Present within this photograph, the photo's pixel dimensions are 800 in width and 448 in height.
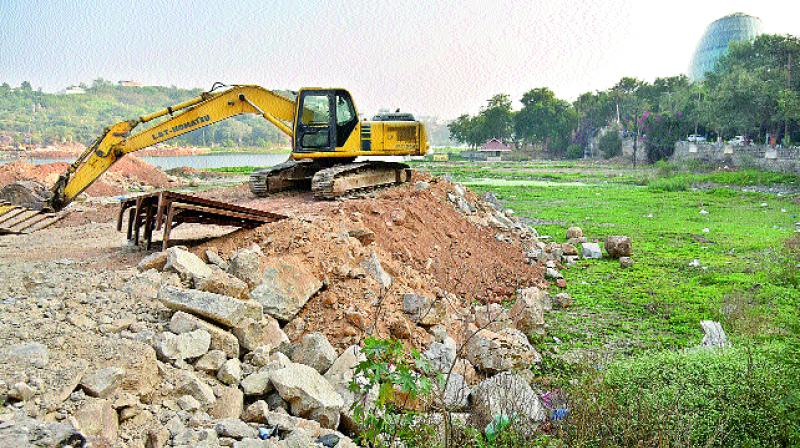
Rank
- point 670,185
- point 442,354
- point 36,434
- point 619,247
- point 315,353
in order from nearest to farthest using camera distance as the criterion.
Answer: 1. point 36,434
2. point 315,353
3. point 442,354
4. point 619,247
5. point 670,185

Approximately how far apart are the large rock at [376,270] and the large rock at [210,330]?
263cm

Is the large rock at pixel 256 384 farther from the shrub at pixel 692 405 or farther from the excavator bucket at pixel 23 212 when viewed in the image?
the excavator bucket at pixel 23 212

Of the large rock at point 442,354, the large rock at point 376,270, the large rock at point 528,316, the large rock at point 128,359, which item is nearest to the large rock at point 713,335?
the large rock at point 528,316

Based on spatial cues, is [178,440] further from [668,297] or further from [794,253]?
[794,253]

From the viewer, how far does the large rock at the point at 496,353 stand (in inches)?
249

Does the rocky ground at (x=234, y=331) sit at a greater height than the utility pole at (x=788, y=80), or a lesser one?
lesser

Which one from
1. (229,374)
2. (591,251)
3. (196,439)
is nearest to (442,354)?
(229,374)

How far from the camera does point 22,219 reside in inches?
490

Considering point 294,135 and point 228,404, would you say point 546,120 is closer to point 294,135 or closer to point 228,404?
point 294,135

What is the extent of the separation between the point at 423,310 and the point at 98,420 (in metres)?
3.78

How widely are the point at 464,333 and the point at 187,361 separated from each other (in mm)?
3107

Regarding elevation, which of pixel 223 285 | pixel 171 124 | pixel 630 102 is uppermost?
pixel 630 102

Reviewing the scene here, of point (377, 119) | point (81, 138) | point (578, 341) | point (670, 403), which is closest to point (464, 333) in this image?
point (578, 341)

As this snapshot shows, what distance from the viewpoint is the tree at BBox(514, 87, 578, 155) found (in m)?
68.4
